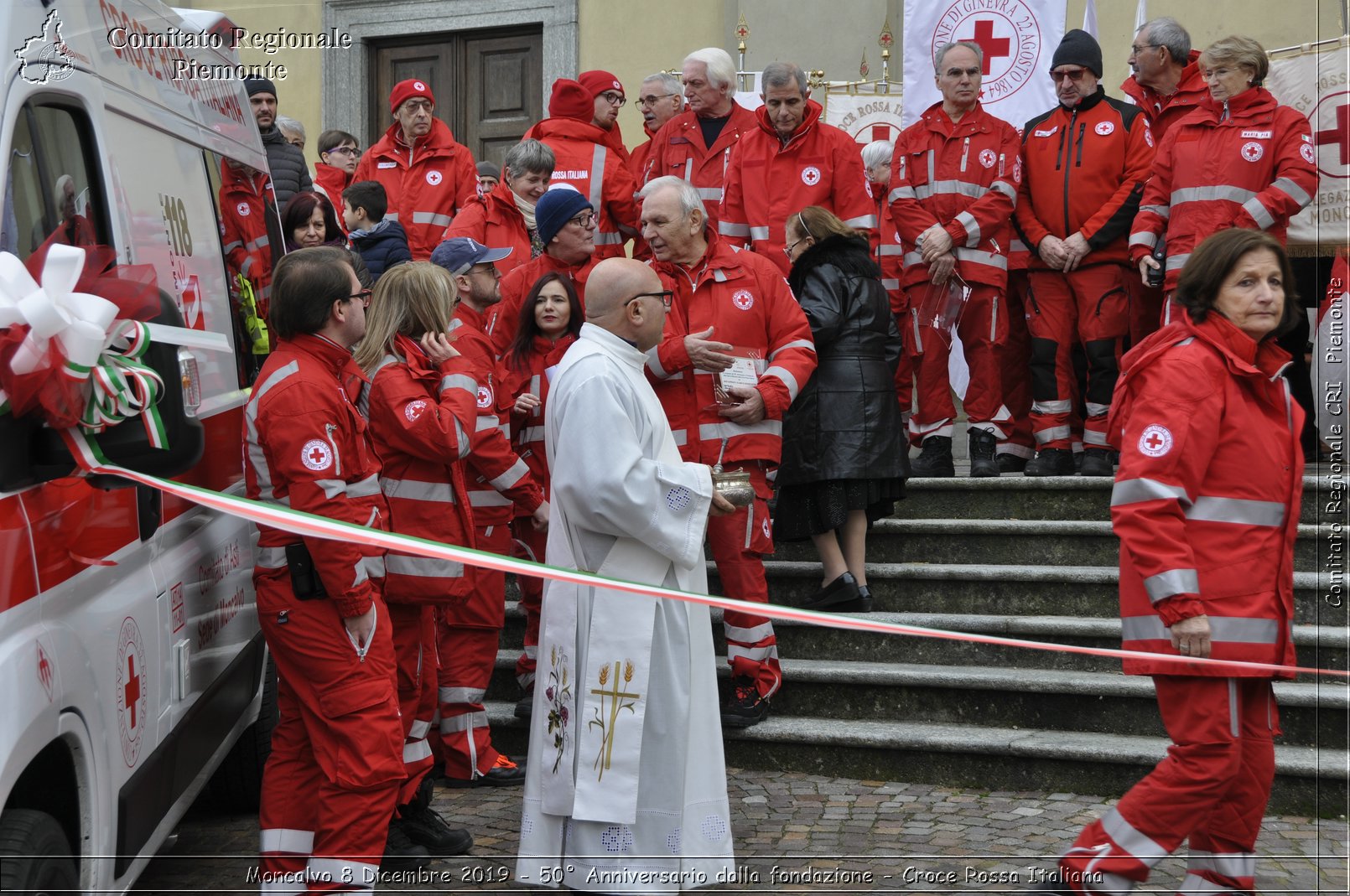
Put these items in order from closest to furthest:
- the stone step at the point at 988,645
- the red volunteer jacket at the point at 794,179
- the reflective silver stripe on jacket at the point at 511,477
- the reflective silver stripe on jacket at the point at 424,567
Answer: the reflective silver stripe on jacket at the point at 424,567, the reflective silver stripe on jacket at the point at 511,477, the stone step at the point at 988,645, the red volunteer jacket at the point at 794,179

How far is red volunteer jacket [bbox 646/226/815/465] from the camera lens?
623 cm

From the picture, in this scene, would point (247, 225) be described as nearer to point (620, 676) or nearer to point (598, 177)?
point (620, 676)

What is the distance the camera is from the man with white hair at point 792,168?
304 inches

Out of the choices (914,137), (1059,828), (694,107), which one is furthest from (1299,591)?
(694,107)

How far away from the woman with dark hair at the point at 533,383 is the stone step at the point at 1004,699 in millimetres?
904

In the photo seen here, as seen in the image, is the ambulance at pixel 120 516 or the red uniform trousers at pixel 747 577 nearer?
the ambulance at pixel 120 516

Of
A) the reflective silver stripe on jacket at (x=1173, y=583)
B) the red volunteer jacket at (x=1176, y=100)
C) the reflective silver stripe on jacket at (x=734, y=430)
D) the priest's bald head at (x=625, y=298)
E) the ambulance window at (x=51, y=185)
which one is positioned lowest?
the reflective silver stripe on jacket at (x=1173, y=583)

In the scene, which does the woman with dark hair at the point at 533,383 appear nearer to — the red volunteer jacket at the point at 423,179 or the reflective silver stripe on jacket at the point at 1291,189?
the red volunteer jacket at the point at 423,179

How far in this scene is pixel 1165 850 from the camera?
406 centimetres

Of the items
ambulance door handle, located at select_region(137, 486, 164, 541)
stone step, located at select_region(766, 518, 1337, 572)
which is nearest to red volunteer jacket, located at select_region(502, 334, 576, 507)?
stone step, located at select_region(766, 518, 1337, 572)

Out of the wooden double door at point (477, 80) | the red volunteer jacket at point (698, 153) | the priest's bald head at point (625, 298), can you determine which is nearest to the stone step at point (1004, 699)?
the priest's bald head at point (625, 298)

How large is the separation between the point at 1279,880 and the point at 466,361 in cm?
326

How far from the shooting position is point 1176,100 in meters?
7.96

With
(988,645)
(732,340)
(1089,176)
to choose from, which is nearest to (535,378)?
(732,340)
